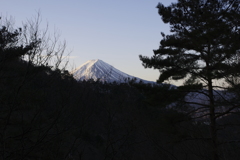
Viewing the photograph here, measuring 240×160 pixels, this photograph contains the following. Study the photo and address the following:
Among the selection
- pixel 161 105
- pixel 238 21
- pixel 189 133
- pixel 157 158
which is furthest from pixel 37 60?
pixel 157 158

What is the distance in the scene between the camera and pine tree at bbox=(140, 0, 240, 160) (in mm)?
8633

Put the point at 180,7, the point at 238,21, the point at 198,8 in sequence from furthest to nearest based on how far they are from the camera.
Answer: the point at 180,7
the point at 198,8
the point at 238,21

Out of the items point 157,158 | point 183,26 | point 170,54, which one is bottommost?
point 157,158

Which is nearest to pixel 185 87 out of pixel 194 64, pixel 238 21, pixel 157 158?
pixel 194 64

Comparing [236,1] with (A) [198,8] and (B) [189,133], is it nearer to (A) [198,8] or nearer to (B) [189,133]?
(A) [198,8]

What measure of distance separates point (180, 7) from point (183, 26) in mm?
755

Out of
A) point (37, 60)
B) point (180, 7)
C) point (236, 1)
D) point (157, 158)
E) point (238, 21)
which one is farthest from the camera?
point (157, 158)

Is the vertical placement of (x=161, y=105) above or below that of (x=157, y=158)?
above

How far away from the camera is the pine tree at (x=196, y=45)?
8633 mm

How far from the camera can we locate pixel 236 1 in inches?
345

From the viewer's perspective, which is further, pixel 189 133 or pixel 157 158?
pixel 157 158

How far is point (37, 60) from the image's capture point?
17.2 feet

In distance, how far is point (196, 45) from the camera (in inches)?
372

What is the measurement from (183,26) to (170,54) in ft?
3.98
